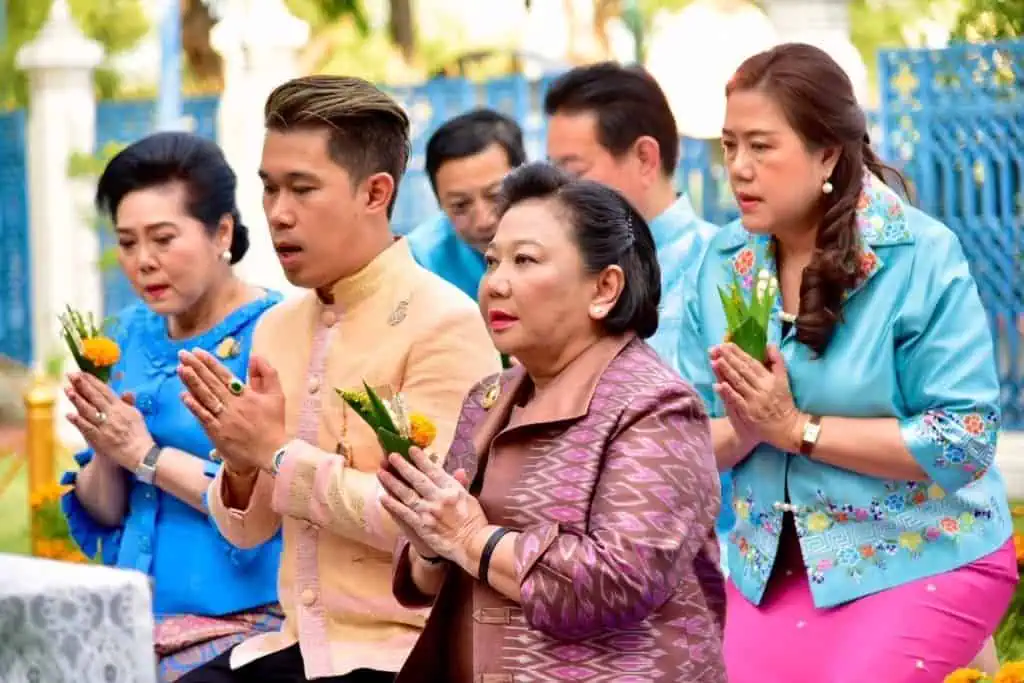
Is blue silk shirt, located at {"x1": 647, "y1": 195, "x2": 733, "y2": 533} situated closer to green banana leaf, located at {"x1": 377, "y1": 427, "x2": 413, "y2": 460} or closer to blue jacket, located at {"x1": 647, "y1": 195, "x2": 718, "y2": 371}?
blue jacket, located at {"x1": 647, "y1": 195, "x2": 718, "y2": 371}

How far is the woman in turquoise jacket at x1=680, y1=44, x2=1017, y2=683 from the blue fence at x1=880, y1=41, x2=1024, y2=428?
525 centimetres

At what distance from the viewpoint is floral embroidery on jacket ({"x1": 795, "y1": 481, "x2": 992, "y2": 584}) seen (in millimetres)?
4133

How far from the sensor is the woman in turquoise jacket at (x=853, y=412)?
159 inches

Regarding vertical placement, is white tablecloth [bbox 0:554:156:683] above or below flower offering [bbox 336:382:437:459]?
below

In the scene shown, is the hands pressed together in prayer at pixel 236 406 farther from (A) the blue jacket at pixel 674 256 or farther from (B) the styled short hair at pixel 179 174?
(A) the blue jacket at pixel 674 256

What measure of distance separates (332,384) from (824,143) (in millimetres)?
1228

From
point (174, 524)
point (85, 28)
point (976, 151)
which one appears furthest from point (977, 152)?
point (85, 28)

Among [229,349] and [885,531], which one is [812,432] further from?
[229,349]

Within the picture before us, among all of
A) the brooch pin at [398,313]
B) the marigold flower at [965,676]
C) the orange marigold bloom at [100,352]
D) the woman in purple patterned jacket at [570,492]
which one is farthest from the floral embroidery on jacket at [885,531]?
the orange marigold bloom at [100,352]

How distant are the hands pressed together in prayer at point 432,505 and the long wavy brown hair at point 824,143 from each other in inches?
45.4

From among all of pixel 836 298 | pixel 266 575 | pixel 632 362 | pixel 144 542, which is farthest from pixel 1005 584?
pixel 144 542

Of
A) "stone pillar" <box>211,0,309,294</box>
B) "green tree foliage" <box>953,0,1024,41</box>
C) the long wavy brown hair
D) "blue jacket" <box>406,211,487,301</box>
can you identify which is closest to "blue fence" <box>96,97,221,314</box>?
"stone pillar" <box>211,0,309,294</box>

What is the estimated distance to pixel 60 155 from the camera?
13.7 meters

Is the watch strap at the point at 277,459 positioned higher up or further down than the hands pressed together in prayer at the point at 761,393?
further down
